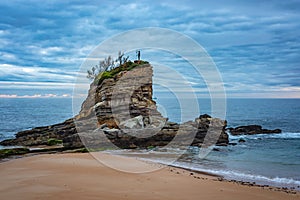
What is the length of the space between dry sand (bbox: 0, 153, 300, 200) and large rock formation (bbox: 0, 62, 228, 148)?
10999 millimetres

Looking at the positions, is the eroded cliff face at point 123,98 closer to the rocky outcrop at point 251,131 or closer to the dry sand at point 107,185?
the rocky outcrop at point 251,131

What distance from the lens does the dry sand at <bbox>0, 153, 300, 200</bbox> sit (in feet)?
39.7

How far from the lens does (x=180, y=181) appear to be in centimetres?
1509

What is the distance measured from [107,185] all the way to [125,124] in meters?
19.5

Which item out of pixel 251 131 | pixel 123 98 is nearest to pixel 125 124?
pixel 123 98

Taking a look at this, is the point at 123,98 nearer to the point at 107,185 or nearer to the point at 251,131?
the point at 251,131

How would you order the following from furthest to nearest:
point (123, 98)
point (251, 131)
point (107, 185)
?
point (251, 131) → point (123, 98) → point (107, 185)

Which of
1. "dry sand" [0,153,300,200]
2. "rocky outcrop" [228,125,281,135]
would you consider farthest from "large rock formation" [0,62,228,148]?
"dry sand" [0,153,300,200]

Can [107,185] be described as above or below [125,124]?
below

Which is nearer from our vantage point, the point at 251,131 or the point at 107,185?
the point at 107,185

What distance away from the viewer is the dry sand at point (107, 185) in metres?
12.1

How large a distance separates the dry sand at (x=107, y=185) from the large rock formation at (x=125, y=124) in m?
11.0

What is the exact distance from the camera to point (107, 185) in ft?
45.0

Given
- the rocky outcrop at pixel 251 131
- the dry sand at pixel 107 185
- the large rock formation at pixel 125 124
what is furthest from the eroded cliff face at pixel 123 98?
the dry sand at pixel 107 185
